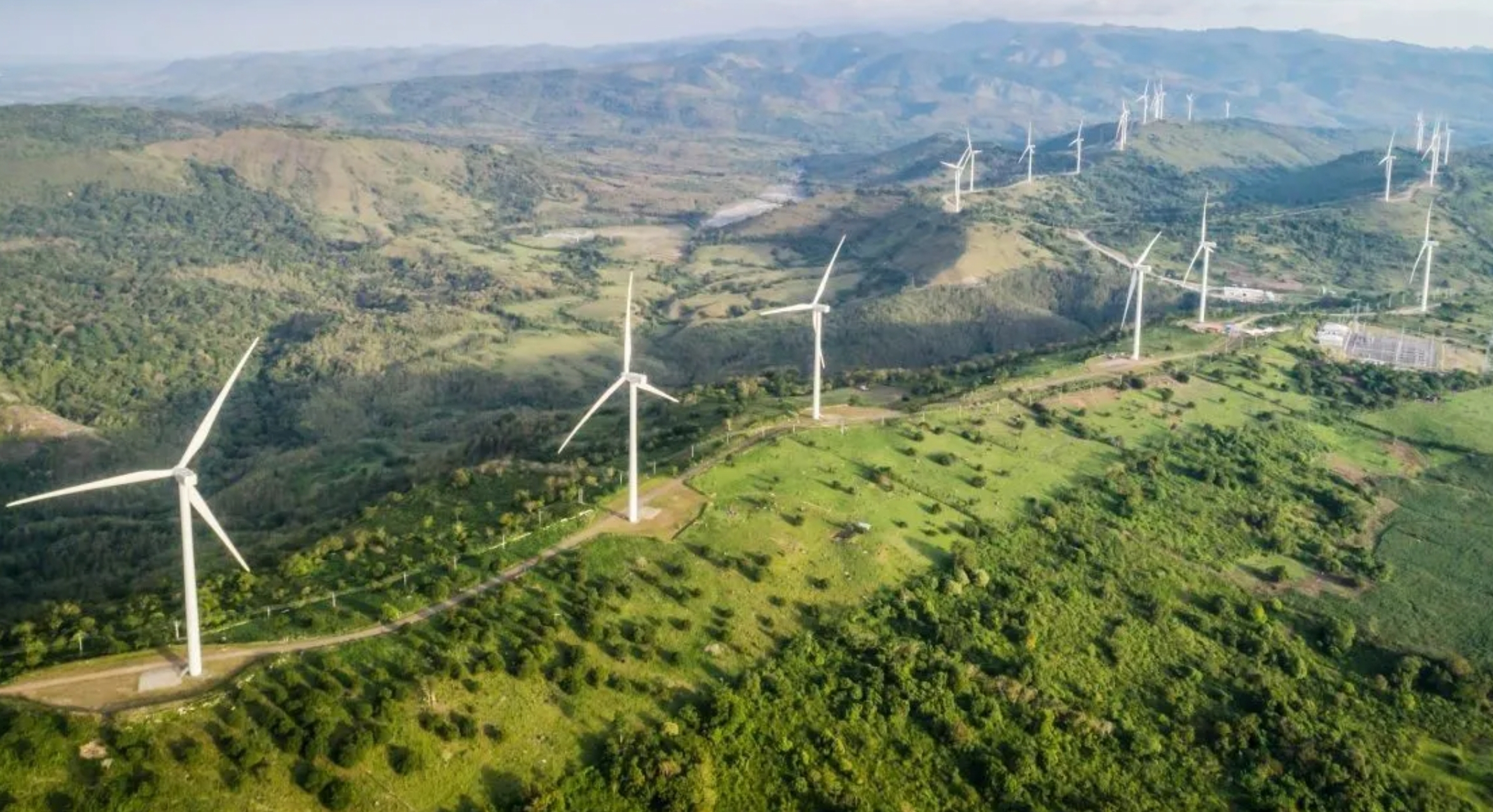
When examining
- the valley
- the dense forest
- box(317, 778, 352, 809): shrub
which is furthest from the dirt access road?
box(317, 778, 352, 809): shrub

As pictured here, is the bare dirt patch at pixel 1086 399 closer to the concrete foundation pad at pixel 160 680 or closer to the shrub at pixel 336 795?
the shrub at pixel 336 795

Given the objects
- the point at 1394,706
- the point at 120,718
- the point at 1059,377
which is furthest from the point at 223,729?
the point at 1059,377

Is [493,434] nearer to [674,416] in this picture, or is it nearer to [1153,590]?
[674,416]

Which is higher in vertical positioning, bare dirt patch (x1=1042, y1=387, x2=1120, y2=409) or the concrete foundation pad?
bare dirt patch (x1=1042, y1=387, x2=1120, y2=409)

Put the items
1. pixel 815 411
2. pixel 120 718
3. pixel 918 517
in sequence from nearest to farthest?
1. pixel 120 718
2. pixel 918 517
3. pixel 815 411

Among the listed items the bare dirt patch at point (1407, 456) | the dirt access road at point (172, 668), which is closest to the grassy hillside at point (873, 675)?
the dirt access road at point (172, 668)

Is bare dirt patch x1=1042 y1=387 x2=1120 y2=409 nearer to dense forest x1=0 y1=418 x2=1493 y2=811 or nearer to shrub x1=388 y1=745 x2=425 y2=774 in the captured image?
dense forest x1=0 y1=418 x2=1493 y2=811

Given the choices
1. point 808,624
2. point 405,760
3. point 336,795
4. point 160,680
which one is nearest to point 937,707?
point 808,624

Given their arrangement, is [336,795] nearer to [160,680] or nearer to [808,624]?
[160,680]
